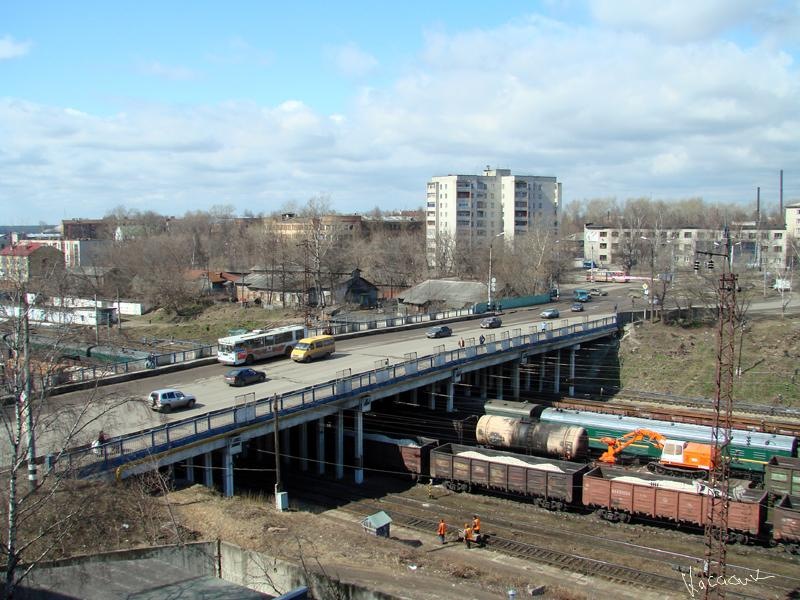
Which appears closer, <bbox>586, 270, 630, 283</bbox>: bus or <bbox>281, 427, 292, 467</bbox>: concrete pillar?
<bbox>281, 427, 292, 467</bbox>: concrete pillar

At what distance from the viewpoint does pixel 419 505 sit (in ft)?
94.8

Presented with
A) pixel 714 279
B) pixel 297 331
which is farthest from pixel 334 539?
pixel 714 279

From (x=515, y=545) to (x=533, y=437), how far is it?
8.56 m

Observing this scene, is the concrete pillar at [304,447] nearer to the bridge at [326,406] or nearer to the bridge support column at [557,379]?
the bridge at [326,406]

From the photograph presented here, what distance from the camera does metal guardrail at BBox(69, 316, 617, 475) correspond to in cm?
2080

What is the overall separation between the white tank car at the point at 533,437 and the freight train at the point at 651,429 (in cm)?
23

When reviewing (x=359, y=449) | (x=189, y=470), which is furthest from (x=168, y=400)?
(x=359, y=449)

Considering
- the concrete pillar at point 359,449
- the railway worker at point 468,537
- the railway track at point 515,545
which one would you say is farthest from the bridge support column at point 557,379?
the railway worker at point 468,537

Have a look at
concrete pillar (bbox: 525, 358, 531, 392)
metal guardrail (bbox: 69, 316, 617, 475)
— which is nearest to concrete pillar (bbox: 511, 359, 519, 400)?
concrete pillar (bbox: 525, 358, 531, 392)

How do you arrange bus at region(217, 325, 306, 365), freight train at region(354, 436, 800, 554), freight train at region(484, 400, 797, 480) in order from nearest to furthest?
freight train at region(354, 436, 800, 554) < freight train at region(484, 400, 797, 480) < bus at region(217, 325, 306, 365)

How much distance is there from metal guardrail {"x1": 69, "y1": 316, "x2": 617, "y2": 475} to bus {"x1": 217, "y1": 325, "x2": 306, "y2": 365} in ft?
23.7

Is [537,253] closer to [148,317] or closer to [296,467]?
[148,317]

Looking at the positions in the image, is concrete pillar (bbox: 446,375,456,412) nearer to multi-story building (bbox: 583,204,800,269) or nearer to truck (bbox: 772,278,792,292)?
truck (bbox: 772,278,792,292)

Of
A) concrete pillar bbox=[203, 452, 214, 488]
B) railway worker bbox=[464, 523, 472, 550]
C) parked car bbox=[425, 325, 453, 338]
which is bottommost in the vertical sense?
railway worker bbox=[464, 523, 472, 550]
